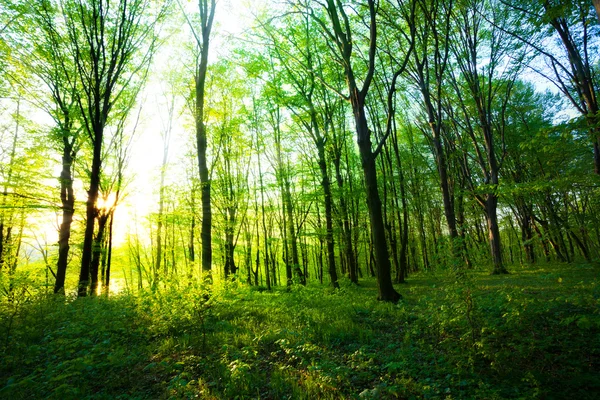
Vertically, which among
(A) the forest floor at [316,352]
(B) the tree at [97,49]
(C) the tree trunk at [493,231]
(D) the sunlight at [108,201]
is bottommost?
(A) the forest floor at [316,352]

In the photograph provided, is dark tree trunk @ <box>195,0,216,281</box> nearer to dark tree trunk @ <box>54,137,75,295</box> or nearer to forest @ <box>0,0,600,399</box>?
forest @ <box>0,0,600,399</box>

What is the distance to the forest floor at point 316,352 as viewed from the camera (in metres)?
3.00

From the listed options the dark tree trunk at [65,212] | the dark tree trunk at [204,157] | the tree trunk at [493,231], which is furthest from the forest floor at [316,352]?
the tree trunk at [493,231]

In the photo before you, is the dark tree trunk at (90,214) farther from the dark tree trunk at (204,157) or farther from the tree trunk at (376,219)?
the tree trunk at (376,219)

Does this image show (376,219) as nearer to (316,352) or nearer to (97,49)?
(316,352)

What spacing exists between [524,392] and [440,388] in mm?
748

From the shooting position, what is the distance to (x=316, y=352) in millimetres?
4184

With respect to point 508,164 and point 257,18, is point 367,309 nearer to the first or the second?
point 257,18

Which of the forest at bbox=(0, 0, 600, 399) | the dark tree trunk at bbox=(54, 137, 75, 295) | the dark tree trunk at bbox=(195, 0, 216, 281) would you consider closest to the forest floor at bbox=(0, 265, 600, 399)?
the forest at bbox=(0, 0, 600, 399)

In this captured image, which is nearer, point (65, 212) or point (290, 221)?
point (65, 212)

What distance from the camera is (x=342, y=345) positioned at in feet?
15.1

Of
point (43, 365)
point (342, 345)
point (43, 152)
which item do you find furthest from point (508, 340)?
point (43, 152)

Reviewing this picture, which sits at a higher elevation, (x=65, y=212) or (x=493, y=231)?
(x=65, y=212)

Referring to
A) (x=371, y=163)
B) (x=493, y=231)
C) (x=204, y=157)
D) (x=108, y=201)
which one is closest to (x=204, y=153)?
(x=204, y=157)
